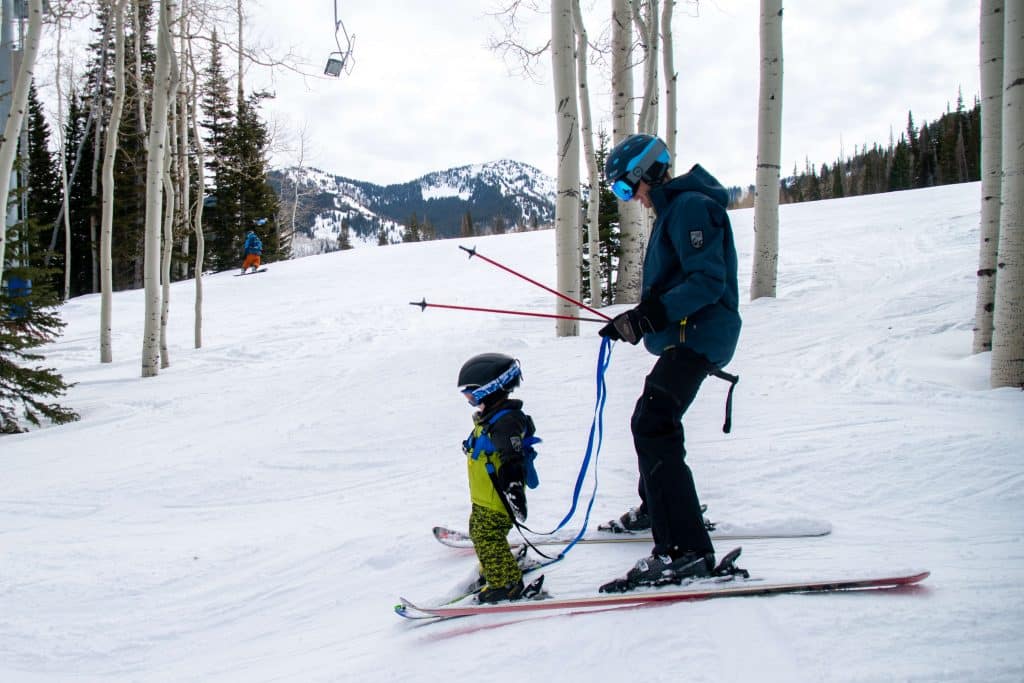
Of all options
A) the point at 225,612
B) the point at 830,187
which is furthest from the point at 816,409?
the point at 830,187

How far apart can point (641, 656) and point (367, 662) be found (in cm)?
126

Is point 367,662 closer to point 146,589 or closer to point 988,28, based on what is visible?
point 146,589

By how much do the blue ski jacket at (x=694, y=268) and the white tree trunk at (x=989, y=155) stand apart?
5149mm

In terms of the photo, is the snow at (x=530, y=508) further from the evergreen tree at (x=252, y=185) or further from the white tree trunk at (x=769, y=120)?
the evergreen tree at (x=252, y=185)

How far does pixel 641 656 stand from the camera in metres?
2.30

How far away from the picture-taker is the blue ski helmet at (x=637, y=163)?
2846mm

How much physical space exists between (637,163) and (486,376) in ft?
4.17

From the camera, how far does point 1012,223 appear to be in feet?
17.7

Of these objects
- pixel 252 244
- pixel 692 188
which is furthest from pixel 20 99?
pixel 252 244

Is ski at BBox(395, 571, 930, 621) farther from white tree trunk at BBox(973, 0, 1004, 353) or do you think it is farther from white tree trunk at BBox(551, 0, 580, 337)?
white tree trunk at BBox(551, 0, 580, 337)

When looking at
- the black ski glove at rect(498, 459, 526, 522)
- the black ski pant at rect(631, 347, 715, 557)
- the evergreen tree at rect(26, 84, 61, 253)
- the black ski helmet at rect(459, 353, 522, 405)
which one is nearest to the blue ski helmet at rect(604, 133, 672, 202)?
the black ski pant at rect(631, 347, 715, 557)

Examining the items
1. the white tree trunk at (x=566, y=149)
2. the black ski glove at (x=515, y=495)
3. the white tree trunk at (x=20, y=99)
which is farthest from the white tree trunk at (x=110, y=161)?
the black ski glove at (x=515, y=495)

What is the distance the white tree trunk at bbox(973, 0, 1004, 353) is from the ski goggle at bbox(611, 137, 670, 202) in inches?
204

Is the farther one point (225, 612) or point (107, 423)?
point (107, 423)
